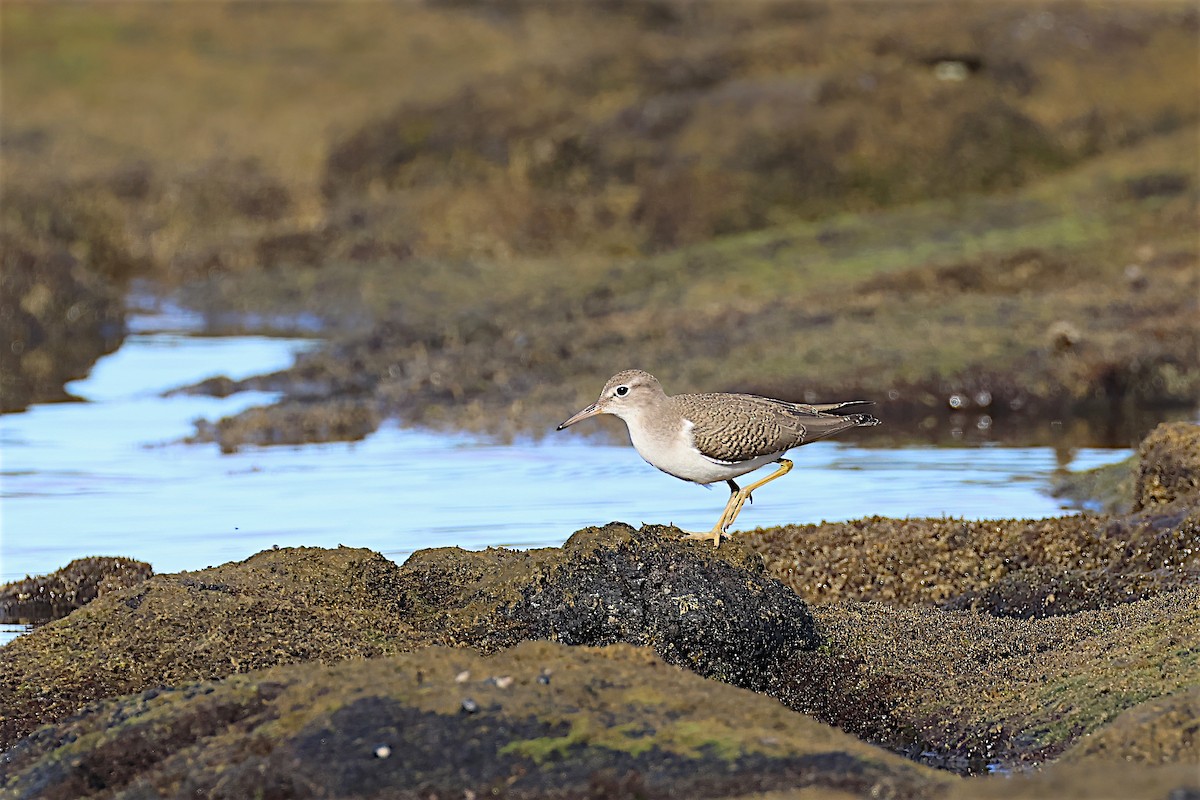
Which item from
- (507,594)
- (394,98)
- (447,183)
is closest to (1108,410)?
(507,594)

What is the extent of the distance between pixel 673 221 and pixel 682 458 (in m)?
15.6

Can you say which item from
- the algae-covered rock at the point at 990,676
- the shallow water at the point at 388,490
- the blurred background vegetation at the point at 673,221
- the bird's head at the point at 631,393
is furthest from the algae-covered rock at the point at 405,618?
the blurred background vegetation at the point at 673,221

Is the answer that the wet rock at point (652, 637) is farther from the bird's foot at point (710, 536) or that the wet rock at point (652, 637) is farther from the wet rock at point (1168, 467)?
the wet rock at point (1168, 467)

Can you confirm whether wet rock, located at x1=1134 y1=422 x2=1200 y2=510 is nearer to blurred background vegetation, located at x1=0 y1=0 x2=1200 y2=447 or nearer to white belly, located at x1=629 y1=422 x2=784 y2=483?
white belly, located at x1=629 y1=422 x2=784 y2=483

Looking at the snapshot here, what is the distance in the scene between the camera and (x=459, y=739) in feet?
16.0

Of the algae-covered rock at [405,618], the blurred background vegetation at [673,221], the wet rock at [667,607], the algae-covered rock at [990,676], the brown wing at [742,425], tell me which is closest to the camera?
the algae-covered rock at [990,676]

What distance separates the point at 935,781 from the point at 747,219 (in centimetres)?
1860

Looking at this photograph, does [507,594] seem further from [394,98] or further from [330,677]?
[394,98]

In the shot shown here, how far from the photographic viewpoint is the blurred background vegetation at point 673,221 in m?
15.0

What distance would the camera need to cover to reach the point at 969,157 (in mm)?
23531

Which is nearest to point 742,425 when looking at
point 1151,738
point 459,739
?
point 1151,738

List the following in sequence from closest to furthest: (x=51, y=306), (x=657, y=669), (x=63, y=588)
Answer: (x=657, y=669) → (x=63, y=588) → (x=51, y=306)

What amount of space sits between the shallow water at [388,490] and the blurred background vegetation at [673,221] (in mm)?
917

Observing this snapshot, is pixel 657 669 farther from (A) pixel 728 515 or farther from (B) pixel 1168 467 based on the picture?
(B) pixel 1168 467
